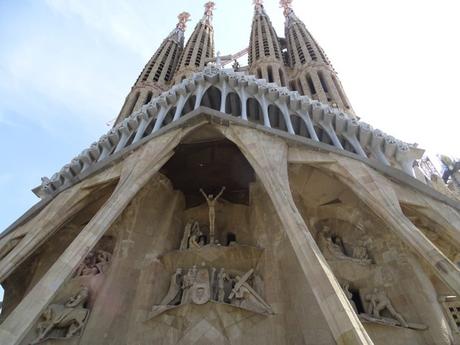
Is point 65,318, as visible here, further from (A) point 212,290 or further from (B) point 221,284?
(B) point 221,284

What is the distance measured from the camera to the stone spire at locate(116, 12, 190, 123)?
22.4 meters

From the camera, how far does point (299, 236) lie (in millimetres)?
6383

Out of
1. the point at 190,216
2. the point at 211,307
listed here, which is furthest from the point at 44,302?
the point at 190,216

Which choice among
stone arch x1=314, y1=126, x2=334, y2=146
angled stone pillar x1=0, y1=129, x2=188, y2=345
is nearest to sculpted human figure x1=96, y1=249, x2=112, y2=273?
angled stone pillar x1=0, y1=129, x2=188, y2=345

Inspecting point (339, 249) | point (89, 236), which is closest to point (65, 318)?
point (89, 236)

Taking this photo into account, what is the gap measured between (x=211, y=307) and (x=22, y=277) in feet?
19.2

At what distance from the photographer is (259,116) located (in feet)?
42.1

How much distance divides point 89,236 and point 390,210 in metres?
5.97

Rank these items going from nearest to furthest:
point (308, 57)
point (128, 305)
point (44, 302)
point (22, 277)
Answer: point (44, 302) → point (128, 305) → point (22, 277) → point (308, 57)

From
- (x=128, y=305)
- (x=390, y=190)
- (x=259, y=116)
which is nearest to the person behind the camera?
(x=390, y=190)

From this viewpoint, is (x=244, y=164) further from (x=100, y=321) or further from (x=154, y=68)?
(x=154, y=68)

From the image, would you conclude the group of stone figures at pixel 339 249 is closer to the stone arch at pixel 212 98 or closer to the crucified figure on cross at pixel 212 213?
the crucified figure on cross at pixel 212 213

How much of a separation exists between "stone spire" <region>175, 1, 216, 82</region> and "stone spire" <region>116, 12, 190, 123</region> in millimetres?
1099

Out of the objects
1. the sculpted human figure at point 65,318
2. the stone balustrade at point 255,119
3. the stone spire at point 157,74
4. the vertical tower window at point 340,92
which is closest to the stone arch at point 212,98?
the stone balustrade at point 255,119
